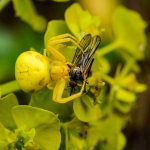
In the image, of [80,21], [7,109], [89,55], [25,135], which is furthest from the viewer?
[80,21]

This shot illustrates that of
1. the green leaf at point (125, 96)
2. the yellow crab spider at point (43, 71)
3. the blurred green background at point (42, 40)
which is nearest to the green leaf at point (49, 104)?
the yellow crab spider at point (43, 71)

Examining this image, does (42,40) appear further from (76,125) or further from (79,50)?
(76,125)

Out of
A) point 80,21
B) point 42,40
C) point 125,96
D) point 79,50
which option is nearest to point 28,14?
point 42,40

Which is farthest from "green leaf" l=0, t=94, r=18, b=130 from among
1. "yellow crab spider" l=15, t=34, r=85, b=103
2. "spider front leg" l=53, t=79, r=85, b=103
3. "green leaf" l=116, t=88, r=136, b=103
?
"green leaf" l=116, t=88, r=136, b=103

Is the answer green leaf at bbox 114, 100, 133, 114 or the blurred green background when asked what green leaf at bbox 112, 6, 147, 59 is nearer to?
the blurred green background

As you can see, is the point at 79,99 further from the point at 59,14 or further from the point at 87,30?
the point at 59,14

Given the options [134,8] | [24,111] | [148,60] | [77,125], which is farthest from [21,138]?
[134,8]
